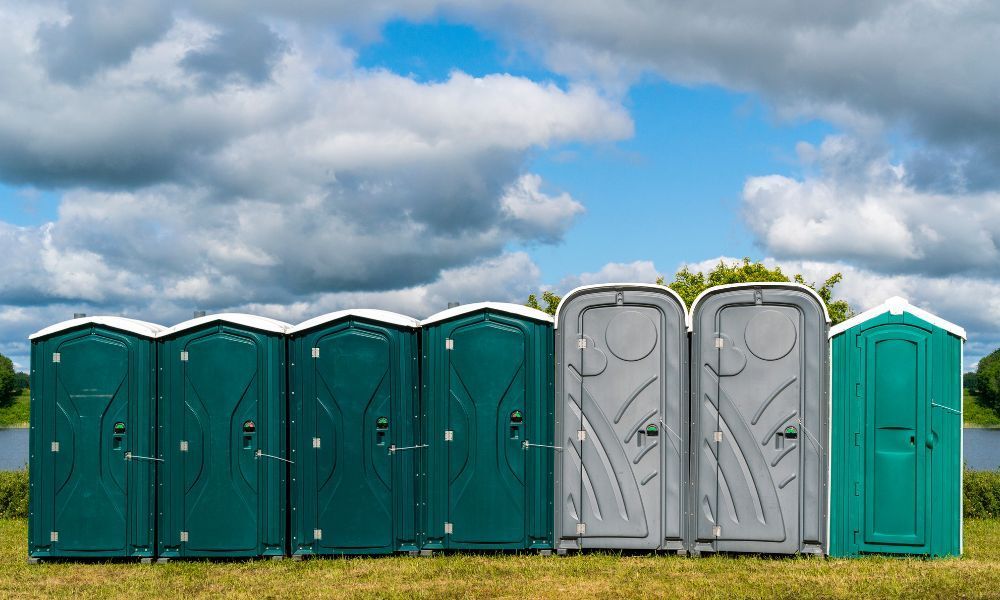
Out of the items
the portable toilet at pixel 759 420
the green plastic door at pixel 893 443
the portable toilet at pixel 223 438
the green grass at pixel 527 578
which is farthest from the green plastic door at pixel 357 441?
the green plastic door at pixel 893 443

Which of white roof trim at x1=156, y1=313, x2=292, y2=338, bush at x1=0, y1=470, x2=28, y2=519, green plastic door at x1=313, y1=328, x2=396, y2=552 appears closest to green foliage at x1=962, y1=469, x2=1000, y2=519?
green plastic door at x1=313, y1=328, x2=396, y2=552

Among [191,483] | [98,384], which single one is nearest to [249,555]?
[191,483]

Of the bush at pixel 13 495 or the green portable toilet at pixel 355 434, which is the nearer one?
the green portable toilet at pixel 355 434

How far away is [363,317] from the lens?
27.5 ft

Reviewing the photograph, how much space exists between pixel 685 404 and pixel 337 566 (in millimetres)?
3520

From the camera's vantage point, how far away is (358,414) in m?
8.38

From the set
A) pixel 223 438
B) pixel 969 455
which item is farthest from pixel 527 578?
pixel 969 455

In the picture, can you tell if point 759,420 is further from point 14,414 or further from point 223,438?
point 14,414

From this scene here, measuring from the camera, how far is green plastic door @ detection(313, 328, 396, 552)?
27.4 feet

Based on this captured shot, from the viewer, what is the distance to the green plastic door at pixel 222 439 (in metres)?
8.43

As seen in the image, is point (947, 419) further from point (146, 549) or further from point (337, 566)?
point (146, 549)

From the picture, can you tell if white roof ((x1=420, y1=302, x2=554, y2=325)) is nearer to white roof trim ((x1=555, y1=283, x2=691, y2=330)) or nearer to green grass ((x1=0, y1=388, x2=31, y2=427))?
white roof trim ((x1=555, y1=283, x2=691, y2=330))

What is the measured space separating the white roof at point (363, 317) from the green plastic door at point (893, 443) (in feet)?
13.9

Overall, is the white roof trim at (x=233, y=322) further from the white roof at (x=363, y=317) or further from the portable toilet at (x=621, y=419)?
the portable toilet at (x=621, y=419)
